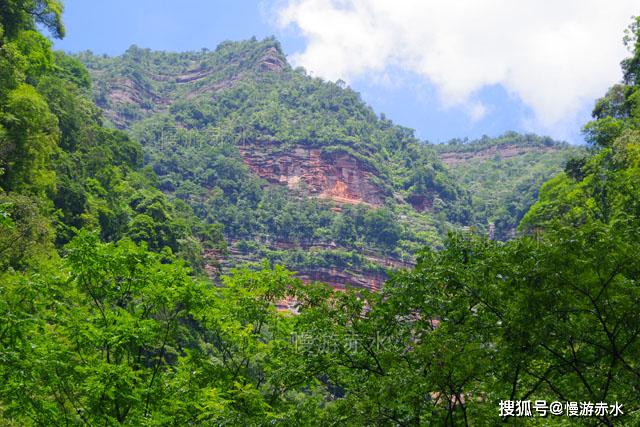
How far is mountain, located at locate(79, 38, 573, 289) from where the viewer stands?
7206cm

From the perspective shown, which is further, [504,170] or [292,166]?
[504,170]

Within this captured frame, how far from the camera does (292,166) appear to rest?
87.5 meters

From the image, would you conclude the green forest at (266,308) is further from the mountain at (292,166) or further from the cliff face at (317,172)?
the cliff face at (317,172)

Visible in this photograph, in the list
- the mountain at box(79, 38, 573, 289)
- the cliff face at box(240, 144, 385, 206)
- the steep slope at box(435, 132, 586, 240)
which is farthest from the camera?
the cliff face at box(240, 144, 385, 206)

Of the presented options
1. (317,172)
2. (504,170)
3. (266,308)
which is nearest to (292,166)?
(317,172)

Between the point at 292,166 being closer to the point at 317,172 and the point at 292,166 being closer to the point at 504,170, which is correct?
the point at 317,172

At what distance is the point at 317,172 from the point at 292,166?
4135mm

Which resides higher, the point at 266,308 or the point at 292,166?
the point at 292,166

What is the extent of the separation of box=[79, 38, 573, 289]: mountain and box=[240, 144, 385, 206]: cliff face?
0.54ft

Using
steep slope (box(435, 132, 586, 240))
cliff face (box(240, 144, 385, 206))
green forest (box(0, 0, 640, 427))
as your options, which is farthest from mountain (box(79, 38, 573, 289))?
green forest (box(0, 0, 640, 427))

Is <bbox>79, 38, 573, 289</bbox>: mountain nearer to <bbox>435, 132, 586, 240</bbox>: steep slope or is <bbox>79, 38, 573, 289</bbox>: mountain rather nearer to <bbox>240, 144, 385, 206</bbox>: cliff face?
<bbox>240, 144, 385, 206</bbox>: cliff face

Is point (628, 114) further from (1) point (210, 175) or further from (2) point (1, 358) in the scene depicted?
(1) point (210, 175)

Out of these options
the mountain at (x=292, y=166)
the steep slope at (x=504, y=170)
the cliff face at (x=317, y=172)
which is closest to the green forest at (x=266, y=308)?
the mountain at (x=292, y=166)

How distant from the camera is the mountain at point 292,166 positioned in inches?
2837
